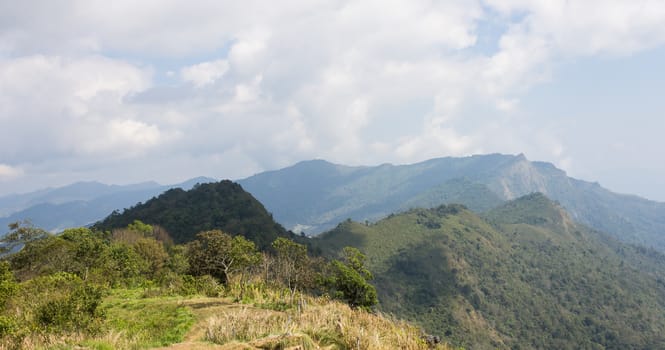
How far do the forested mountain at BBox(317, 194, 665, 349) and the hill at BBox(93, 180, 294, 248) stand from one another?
36405 mm

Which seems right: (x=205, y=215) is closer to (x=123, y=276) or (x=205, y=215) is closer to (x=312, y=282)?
(x=123, y=276)

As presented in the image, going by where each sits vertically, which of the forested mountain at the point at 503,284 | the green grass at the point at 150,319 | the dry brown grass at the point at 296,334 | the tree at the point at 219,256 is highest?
the tree at the point at 219,256

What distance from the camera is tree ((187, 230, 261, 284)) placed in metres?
24.1

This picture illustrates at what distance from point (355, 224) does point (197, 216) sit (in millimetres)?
75368

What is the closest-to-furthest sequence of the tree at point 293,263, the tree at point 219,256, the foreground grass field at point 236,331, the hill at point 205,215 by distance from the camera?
1. the foreground grass field at point 236,331
2. the tree at point 219,256
3. the tree at point 293,263
4. the hill at point 205,215

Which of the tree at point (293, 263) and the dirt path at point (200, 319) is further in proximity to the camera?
the tree at point (293, 263)

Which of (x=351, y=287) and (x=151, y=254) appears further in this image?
(x=151, y=254)

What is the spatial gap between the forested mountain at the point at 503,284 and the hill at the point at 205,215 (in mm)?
36405

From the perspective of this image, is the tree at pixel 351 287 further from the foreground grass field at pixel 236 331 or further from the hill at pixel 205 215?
the hill at pixel 205 215

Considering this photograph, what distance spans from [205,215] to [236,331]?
354ft

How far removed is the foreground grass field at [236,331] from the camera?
1162 centimetres

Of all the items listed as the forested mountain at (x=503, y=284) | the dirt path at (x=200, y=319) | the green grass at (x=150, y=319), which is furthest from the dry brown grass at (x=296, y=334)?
the forested mountain at (x=503, y=284)

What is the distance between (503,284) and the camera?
131 m

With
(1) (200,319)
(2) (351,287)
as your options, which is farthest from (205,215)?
(1) (200,319)
